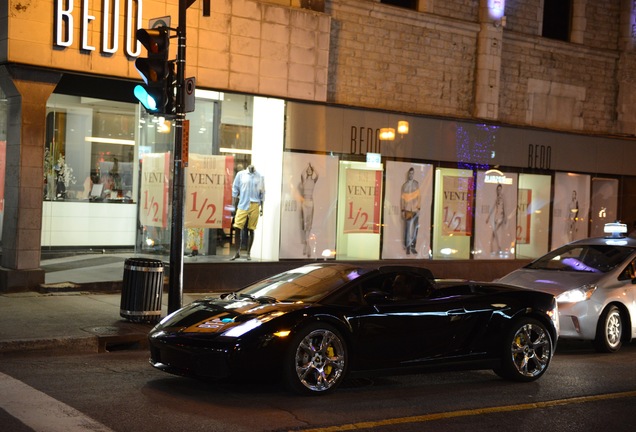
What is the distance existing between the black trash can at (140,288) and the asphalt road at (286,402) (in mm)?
1846

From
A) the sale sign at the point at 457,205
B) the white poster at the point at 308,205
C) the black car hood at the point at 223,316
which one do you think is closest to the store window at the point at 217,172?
the white poster at the point at 308,205

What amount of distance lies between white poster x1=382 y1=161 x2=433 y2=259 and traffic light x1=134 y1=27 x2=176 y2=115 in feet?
26.7

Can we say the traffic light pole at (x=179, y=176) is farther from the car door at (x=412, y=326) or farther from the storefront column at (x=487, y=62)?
the storefront column at (x=487, y=62)

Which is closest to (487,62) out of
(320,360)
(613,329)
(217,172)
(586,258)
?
(217,172)

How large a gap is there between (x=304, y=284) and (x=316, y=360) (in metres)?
1.12

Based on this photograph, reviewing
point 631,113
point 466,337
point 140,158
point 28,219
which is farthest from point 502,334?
point 631,113

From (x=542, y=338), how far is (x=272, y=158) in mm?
8571

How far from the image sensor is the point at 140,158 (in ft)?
57.8

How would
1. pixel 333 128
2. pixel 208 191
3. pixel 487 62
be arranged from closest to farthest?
pixel 208 191 < pixel 333 128 < pixel 487 62

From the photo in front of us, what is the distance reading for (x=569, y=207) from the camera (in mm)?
22812

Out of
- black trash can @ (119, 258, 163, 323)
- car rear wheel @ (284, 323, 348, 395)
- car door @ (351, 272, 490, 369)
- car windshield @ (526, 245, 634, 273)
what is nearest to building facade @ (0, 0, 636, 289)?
black trash can @ (119, 258, 163, 323)

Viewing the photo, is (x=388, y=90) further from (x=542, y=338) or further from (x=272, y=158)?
(x=542, y=338)

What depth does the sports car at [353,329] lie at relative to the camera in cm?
841

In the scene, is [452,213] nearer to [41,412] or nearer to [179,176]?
[179,176]
